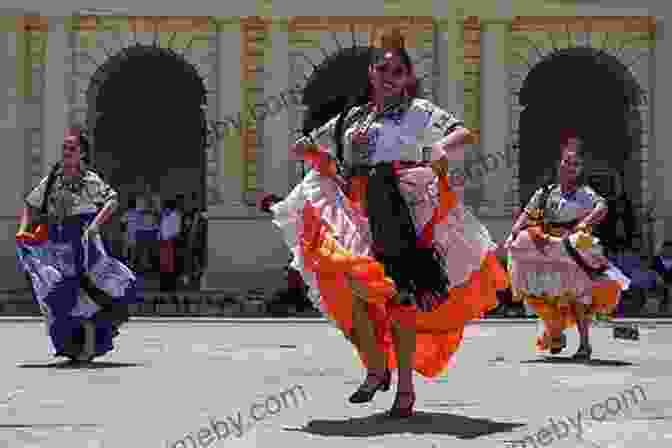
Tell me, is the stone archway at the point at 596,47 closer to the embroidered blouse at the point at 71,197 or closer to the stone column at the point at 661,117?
the stone column at the point at 661,117

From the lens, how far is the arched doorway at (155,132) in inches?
1289

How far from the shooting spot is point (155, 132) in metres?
33.2

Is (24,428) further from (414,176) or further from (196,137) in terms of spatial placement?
(196,137)

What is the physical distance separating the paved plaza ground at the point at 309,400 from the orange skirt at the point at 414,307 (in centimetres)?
39

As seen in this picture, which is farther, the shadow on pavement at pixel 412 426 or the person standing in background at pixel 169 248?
the person standing in background at pixel 169 248

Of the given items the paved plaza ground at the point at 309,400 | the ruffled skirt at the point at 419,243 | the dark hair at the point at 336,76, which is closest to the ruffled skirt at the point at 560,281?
the paved plaza ground at the point at 309,400

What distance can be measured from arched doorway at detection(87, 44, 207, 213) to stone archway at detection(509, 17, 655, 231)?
328 inches

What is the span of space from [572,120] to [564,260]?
Answer: 20.6 metres

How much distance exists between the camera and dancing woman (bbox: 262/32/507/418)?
7.77 m

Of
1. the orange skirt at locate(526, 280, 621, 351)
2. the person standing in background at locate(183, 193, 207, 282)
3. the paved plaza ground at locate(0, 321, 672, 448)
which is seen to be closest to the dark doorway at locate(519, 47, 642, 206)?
the person standing in background at locate(183, 193, 207, 282)

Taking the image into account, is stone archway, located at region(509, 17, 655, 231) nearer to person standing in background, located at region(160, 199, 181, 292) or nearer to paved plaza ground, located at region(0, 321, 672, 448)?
person standing in background, located at region(160, 199, 181, 292)

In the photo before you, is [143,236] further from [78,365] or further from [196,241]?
[78,365]

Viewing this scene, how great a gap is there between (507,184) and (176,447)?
69.3 ft

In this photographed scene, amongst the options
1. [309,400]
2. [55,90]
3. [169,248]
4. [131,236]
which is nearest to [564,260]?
[309,400]
